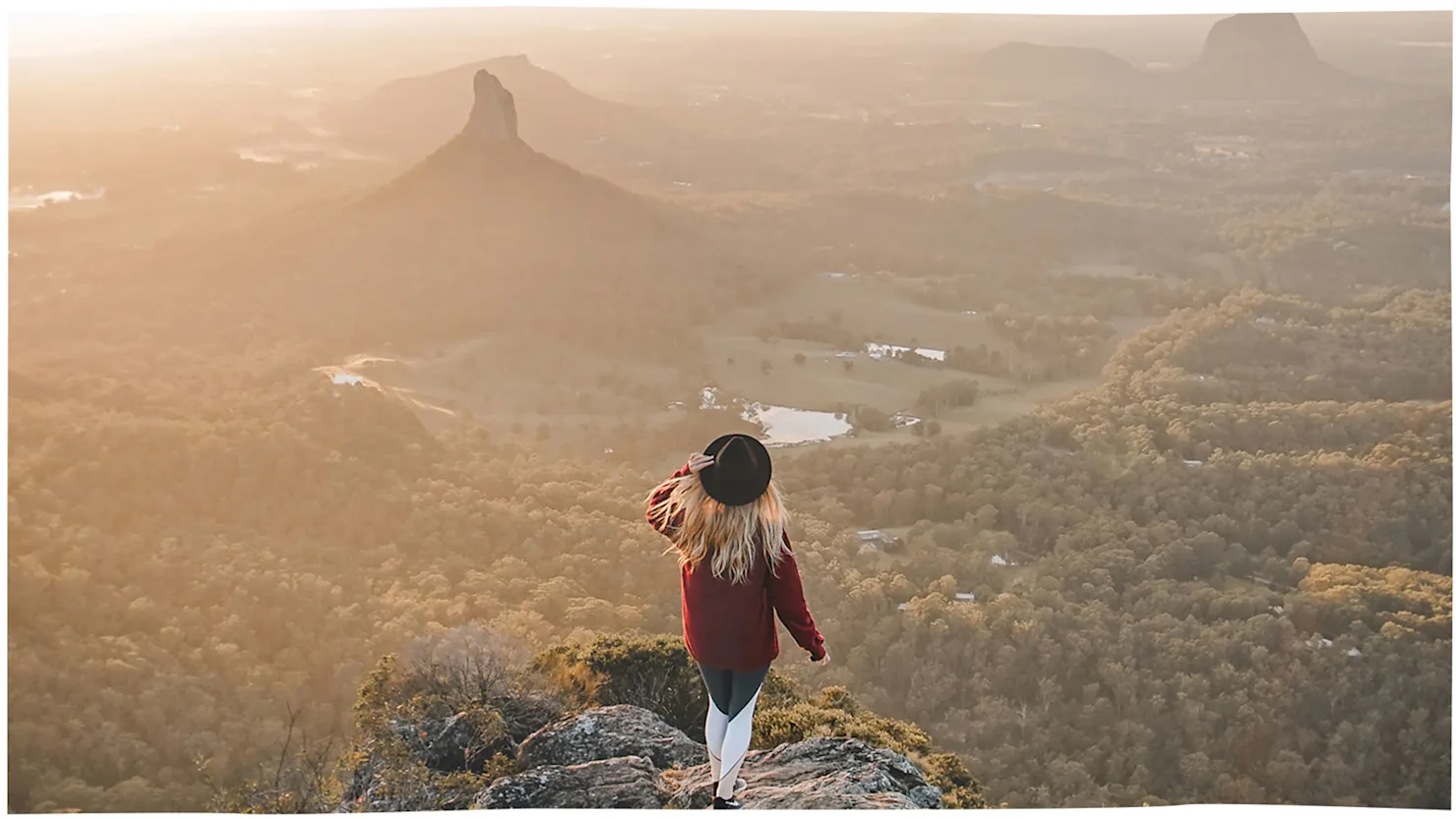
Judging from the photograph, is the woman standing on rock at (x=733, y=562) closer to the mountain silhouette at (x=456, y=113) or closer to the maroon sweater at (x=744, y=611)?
the maroon sweater at (x=744, y=611)

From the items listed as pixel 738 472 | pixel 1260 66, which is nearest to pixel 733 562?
pixel 738 472

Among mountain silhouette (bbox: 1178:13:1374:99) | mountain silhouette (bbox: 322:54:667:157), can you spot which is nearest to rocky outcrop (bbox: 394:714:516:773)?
mountain silhouette (bbox: 322:54:667:157)

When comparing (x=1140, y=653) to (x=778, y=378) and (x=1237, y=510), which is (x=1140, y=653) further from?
(x=778, y=378)

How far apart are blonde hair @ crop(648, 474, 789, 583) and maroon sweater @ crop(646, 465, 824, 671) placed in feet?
0.08

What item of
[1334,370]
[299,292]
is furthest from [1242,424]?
[299,292]

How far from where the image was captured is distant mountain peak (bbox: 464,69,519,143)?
8656mm

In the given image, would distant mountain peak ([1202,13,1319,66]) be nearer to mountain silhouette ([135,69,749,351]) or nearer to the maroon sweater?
mountain silhouette ([135,69,749,351])

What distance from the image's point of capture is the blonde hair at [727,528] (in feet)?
10.4

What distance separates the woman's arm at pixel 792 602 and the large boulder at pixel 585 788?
984 millimetres

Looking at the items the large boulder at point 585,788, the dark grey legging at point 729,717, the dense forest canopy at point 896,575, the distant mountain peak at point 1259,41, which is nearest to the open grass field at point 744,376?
the dense forest canopy at point 896,575

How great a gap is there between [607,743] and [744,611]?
1.19 meters

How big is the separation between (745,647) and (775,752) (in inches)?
38.3

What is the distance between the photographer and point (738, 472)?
3.14 meters

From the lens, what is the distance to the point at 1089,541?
25.0 ft
